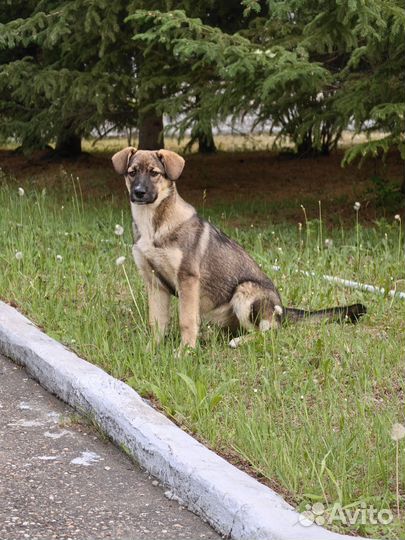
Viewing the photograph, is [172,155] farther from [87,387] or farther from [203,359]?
[87,387]

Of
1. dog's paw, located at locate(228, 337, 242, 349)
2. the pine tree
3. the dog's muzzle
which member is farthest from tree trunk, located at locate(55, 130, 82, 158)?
dog's paw, located at locate(228, 337, 242, 349)

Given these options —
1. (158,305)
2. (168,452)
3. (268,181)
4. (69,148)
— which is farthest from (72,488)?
(69,148)

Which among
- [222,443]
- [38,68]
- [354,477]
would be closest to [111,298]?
[222,443]

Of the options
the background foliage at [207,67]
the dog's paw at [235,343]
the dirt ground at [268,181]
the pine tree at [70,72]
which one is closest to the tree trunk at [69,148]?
the dirt ground at [268,181]

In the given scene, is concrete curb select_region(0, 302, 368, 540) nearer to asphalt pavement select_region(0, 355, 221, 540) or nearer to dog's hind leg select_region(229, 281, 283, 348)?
asphalt pavement select_region(0, 355, 221, 540)

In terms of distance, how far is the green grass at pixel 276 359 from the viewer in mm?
4285

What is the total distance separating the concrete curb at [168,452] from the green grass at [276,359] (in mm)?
179

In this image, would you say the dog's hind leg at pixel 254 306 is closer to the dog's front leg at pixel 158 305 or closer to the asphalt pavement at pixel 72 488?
the dog's front leg at pixel 158 305

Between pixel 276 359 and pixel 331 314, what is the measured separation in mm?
695

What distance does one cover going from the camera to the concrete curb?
377 cm

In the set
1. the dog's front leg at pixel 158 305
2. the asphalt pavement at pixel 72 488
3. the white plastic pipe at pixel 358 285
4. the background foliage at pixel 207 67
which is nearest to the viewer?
the asphalt pavement at pixel 72 488

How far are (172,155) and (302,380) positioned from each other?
5.50ft

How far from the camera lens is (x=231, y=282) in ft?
21.4

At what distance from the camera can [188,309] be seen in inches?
244
